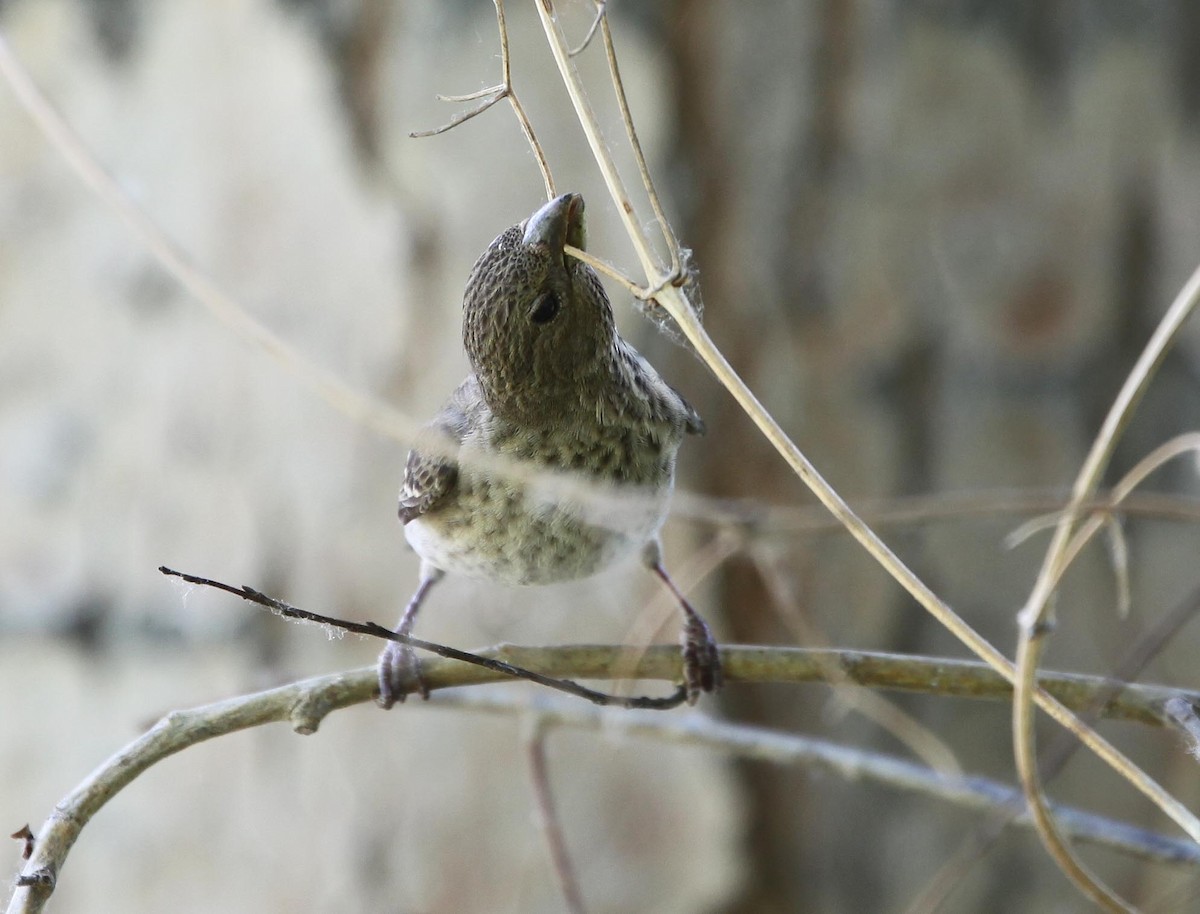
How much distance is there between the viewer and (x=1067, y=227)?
7.66ft

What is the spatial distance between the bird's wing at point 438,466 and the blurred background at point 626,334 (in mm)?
720

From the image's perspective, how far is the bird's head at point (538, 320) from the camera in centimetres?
117

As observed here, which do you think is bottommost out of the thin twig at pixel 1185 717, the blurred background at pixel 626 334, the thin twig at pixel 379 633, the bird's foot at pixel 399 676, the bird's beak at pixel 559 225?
the thin twig at pixel 1185 717

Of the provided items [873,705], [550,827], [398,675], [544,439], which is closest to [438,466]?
[544,439]

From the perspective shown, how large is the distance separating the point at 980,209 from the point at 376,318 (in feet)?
4.44

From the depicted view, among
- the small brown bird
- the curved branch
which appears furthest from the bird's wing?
the curved branch

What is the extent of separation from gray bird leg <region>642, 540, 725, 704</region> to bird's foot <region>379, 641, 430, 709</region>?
0.34m

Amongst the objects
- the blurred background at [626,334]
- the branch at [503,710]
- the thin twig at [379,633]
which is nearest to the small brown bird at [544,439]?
the branch at [503,710]

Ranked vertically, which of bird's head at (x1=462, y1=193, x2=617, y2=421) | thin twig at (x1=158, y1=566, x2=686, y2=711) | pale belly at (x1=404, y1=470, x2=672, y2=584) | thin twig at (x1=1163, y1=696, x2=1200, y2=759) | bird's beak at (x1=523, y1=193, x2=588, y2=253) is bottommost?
thin twig at (x1=1163, y1=696, x2=1200, y2=759)

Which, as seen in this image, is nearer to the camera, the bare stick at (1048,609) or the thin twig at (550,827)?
the bare stick at (1048,609)

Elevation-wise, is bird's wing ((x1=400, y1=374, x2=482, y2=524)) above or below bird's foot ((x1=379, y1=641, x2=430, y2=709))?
above

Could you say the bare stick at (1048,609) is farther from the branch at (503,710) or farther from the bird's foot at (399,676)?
the bird's foot at (399,676)

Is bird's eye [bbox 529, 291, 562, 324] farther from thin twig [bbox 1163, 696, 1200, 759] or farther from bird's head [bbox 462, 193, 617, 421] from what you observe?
thin twig [bbox 1163, 696, 1200, 759]

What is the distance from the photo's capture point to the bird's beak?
1.10 meters
